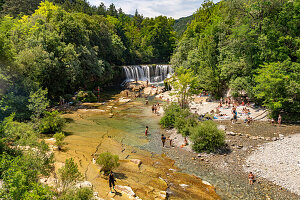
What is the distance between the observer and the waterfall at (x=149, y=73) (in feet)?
186

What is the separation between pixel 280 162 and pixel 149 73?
48146 millimetres

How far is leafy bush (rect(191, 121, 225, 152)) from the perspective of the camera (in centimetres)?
1606

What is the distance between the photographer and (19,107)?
20.3 m

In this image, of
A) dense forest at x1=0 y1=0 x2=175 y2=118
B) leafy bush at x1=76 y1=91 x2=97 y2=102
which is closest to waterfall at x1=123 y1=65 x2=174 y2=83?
dense forest at x1=0 y1=0 x2=175 y2=118

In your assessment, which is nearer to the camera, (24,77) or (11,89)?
(11,89)

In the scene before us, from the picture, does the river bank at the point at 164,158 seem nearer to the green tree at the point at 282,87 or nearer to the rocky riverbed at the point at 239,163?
the rocky riverbed at the point at 239,163

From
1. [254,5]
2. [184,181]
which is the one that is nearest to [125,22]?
[254,5]

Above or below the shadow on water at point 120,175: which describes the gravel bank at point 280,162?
above

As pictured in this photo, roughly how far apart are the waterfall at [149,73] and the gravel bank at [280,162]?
4358cm

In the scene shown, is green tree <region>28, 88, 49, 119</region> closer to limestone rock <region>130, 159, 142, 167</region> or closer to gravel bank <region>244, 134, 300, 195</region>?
limestone rock <region>130, 159, 142, 167</region>

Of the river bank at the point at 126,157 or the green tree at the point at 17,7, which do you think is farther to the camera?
the green tree at the point at 17,7

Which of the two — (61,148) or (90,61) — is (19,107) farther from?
(90,61)

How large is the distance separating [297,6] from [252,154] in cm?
1906

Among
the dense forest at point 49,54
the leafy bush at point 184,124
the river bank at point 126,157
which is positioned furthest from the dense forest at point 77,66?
the leafy bush at point 184,124
